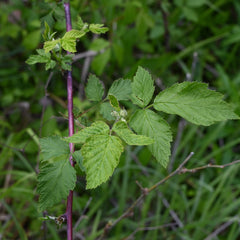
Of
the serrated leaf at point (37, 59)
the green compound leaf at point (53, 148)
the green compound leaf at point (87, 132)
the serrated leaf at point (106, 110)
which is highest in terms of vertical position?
the serrated leaf at point (37, 59)

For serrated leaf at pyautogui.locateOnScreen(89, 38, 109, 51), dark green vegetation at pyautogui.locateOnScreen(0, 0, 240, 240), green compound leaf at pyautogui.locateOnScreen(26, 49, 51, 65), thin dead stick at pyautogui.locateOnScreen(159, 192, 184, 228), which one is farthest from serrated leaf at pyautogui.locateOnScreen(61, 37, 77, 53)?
thin dead stick at pyautogui.locateOnScreen(159, 192, 184, 228)

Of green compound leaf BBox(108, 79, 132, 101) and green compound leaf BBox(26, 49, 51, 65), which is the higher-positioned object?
green compound leaf BBox(26, 49, 51, 65)

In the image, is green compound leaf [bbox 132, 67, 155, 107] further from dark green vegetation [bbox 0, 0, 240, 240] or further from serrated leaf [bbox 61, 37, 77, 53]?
dark green vegetation [bbox 0, 0, 240, 240]

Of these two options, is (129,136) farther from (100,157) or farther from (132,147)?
(132,147)

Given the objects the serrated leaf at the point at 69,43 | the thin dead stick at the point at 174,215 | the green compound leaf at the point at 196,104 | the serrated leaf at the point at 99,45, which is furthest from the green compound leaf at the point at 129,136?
the serrated leaf at the point at 99,45

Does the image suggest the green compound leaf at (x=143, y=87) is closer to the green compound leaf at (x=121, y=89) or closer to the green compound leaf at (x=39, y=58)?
the green compound leaf at (x=121, y=89)

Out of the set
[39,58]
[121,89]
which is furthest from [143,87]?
[39,58]

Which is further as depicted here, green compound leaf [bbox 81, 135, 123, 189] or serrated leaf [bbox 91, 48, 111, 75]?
serrated leaf [bbox 91, 48, 111, 75]
